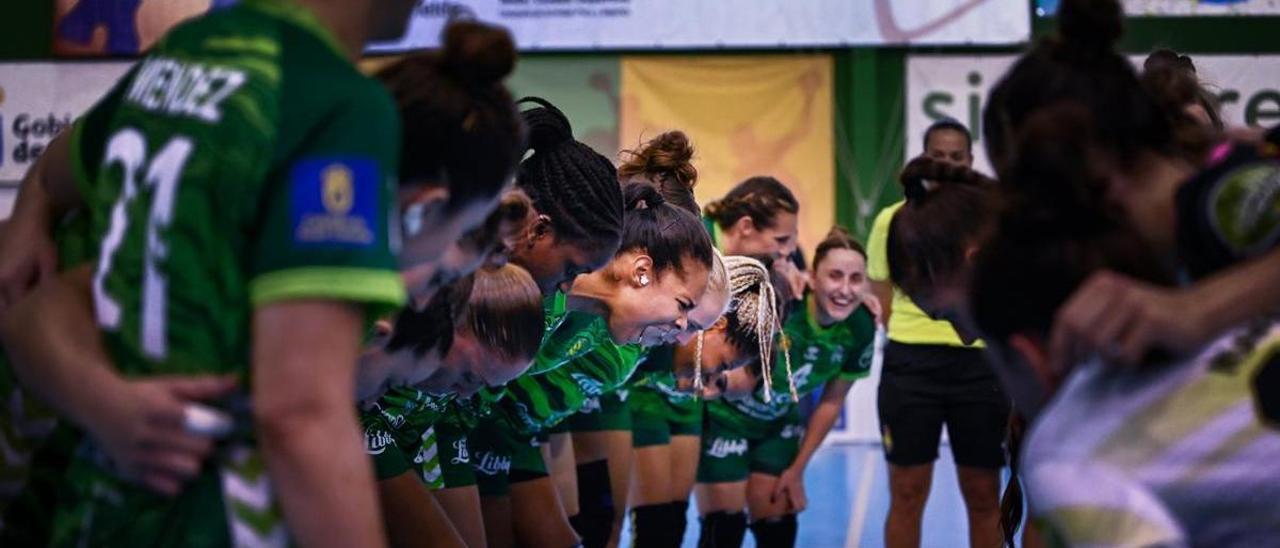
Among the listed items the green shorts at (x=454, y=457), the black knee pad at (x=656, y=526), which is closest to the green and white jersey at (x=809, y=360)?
the black knee pad at (x=656, y=526)

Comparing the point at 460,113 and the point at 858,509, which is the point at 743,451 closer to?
the point at 858,509

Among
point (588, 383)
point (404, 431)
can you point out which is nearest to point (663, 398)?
point (588, 383)

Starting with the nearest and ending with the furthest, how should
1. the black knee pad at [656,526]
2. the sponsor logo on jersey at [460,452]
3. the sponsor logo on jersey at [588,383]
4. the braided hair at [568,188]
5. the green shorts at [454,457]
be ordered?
the braided hair at [568,188] < the green shorts at [454,457] < the sponsor logo on jersey at [460,452] < the sponsor logo on jersey at [588,383] < the black knee pad at [656,526]

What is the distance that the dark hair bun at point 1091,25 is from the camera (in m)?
2.06

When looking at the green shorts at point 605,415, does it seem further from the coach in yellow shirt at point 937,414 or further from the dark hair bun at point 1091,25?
the dark hair bun at point 1091,25

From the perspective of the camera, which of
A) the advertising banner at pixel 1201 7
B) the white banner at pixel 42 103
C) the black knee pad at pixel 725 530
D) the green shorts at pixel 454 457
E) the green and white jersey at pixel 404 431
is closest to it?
the green and white jersey at pixel 404 431

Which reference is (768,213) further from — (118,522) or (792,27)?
(792,27)

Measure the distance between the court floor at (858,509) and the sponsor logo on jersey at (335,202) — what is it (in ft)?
18.2

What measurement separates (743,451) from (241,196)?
16.4ft

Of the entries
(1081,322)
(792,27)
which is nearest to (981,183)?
(1081,322)

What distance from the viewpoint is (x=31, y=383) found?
2.04 m

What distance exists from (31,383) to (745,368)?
437 cm

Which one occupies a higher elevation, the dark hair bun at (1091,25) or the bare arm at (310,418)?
the dark hair bun at (1091,25)

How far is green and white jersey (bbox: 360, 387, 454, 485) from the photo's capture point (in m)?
3.73
